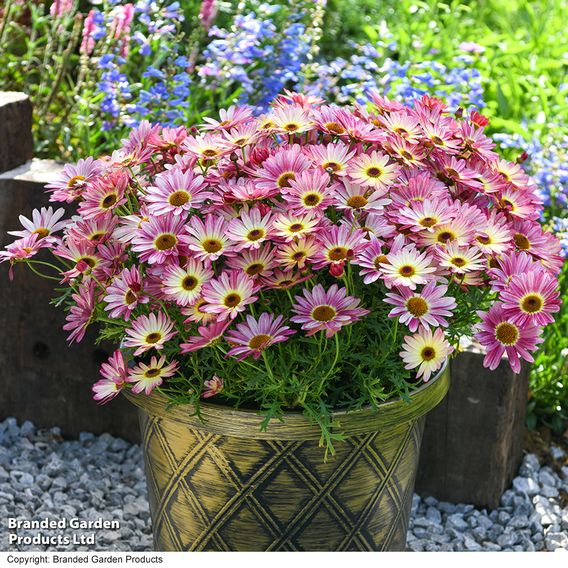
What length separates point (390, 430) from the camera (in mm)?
1723

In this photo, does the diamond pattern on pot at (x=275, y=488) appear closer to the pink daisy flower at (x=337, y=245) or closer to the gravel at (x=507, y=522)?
the pink daisy flower at (x=337, y=245)

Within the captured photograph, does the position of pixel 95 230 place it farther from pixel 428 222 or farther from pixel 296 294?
pixel 428 222

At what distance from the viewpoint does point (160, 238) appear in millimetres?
1563

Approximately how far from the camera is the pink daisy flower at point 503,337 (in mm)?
1538

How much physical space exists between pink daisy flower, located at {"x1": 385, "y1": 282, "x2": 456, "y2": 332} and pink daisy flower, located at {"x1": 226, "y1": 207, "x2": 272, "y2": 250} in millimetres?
224

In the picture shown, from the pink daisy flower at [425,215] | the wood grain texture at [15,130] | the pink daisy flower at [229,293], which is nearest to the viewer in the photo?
the pink daisy flower at [229,293]

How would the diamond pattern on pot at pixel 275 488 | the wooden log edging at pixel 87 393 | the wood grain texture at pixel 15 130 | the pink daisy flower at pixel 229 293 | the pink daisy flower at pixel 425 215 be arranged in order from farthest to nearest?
the wood grain texture at pixel 15 130
the wooden log edging at pixel 87 393
the diamond pattern on pot at pixel 275 488
the pink daisy flower at pixel 425 215
the pink daisy flower at pixel 229 293

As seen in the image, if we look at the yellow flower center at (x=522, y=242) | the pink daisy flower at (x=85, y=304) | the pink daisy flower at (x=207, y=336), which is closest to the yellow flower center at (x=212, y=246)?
the pink daisy flower at (x=207, y=336)

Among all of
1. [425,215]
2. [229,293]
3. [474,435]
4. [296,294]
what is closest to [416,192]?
[425,215]

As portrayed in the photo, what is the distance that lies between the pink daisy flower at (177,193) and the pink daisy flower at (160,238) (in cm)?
2

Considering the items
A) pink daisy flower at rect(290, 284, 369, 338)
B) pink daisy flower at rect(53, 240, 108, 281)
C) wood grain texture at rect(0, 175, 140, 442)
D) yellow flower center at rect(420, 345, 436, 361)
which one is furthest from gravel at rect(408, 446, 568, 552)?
pink daisy flower at rect(53, 240, 108, 281)

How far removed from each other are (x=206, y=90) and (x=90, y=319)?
4.87 feet

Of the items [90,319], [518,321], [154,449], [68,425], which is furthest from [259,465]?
[68,425]

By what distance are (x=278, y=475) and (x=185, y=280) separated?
1.30 feet
